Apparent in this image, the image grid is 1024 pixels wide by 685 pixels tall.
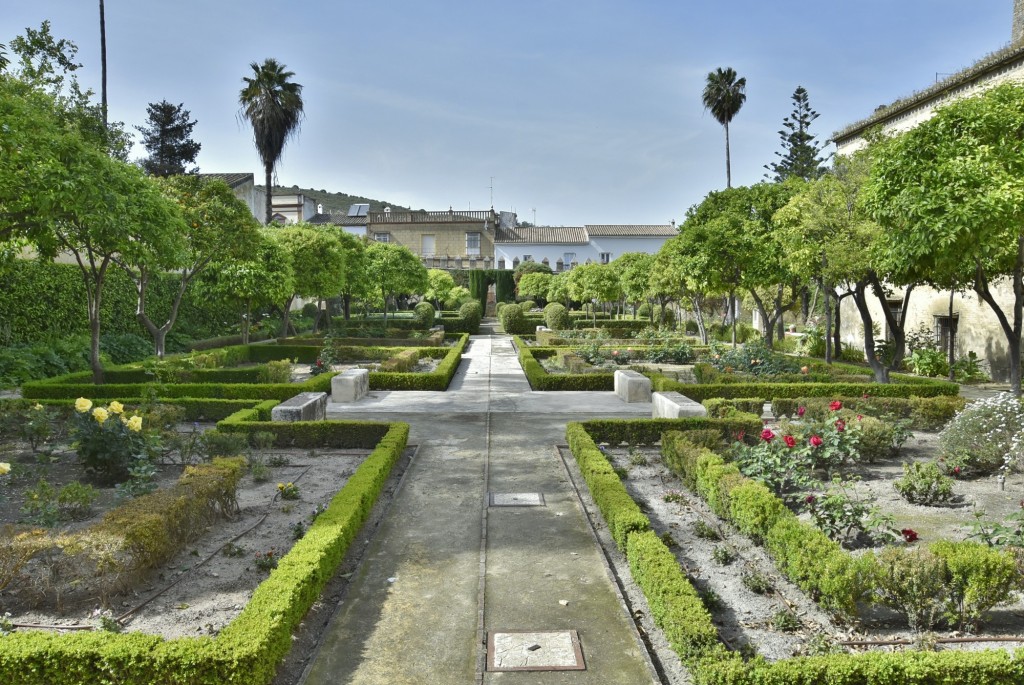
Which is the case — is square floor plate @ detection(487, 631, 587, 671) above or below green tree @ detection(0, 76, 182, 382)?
below

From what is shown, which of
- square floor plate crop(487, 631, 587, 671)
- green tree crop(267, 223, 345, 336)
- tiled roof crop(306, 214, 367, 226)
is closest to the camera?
square floor plate crop(487, 631, 587, 671)

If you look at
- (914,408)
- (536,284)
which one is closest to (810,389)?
(914,408)

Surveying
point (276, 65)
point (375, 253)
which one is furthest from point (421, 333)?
point (276, 65)

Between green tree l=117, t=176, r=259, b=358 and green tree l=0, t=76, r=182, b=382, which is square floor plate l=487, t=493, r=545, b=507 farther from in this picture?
green tree l=117, t=176, r=259, b=358

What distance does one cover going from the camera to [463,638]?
16.8 ft

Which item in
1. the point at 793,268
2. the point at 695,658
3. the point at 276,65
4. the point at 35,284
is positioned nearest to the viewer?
the point at 695,658

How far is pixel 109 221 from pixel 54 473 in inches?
188

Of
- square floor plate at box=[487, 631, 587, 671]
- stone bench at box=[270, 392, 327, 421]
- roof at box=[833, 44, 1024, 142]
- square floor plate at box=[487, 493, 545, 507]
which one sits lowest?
square floor plate at box=[487, 631, 587, 671]

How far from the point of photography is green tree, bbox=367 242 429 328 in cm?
3594

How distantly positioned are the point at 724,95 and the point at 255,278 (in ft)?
101

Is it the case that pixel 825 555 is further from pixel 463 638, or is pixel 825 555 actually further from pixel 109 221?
pixel 109 221

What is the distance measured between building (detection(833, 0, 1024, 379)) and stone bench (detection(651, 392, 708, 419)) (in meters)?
7.88

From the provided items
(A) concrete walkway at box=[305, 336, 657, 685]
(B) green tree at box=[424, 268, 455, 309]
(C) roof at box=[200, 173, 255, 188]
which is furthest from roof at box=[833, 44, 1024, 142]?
(C) roof at box=[200, 173, 255, 188]

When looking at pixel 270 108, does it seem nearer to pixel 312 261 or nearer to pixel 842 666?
pixel 312 261
